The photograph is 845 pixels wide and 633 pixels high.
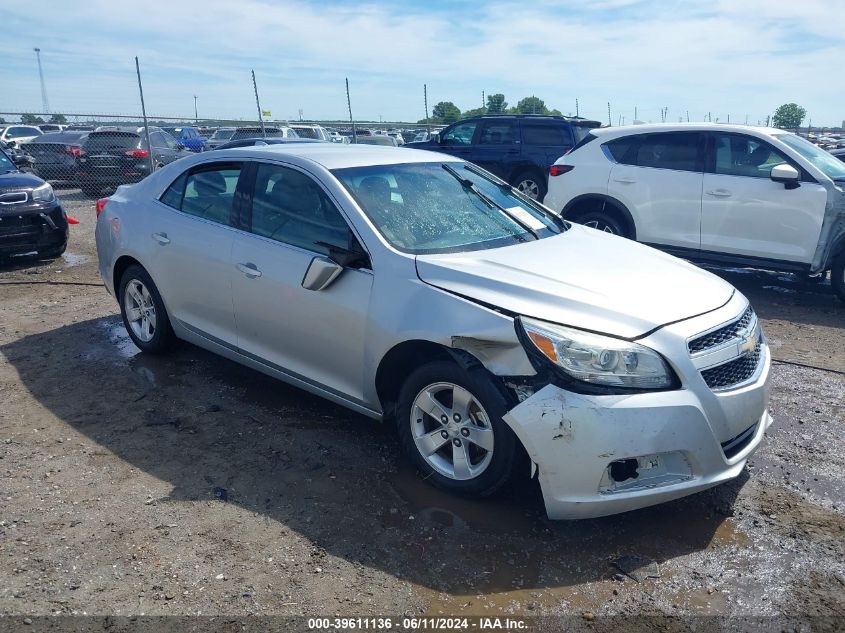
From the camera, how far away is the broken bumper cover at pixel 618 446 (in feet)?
10.1

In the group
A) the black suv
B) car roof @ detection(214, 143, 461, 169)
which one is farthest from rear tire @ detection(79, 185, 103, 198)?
car roof @ detection(214, 143, 461, 169)

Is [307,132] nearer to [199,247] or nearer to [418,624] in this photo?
[199,247]

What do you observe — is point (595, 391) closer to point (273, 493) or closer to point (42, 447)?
point (273, 493)

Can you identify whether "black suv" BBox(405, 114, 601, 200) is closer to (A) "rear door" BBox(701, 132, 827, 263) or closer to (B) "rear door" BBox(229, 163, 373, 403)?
(A) "rear door" BBox(701, 132, 827, 263)

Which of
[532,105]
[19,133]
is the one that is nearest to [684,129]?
[19,133]

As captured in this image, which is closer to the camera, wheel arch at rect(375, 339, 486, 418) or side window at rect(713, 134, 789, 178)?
wheel arch at rect(375, 339, 486, 418)

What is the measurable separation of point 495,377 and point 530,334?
0.87ft

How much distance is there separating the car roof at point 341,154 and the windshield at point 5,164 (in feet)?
20.3

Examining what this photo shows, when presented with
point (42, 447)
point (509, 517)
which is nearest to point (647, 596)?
point (509, 517)

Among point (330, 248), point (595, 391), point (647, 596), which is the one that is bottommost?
point (647, 596)

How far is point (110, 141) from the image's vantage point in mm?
16297

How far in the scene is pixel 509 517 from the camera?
349 centimetres

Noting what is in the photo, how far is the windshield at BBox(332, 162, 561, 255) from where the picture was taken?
Answer: 402 cm

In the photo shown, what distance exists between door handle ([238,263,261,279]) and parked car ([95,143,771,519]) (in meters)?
0.01
